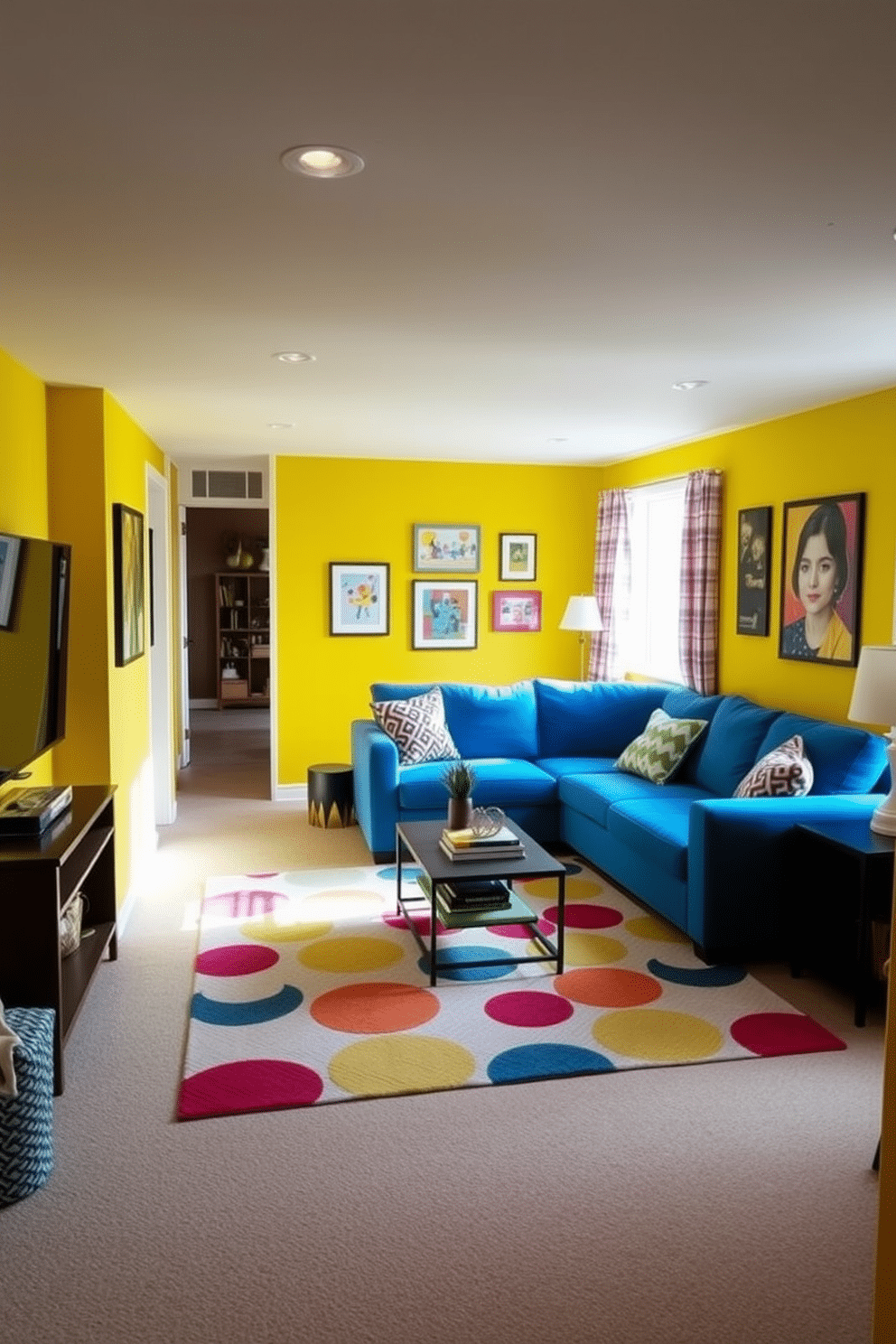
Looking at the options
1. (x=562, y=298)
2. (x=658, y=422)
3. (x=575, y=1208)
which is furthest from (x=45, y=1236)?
(x=658, y=422)

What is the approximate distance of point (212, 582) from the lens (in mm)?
11461

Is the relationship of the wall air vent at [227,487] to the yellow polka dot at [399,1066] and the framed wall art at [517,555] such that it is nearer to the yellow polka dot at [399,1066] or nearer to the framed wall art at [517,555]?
the framed wall art at [517,555]

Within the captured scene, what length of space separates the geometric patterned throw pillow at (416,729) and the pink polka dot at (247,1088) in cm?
262

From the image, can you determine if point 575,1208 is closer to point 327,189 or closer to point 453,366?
point 327,189

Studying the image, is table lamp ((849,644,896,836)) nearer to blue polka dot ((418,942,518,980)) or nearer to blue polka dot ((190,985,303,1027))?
blue polka dot ((418,942,518,980))

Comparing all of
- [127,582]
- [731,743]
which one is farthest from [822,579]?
A: [127,582]

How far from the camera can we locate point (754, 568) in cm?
521

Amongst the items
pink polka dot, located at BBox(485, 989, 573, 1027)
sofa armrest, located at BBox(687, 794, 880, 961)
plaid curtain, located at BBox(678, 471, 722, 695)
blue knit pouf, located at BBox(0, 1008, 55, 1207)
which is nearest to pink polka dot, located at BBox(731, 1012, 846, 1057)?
sofa armrest, located at BBox(687, 794, 880, 961)

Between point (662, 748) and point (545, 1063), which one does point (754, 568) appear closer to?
point (662, 748)

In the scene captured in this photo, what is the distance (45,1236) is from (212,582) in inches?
377

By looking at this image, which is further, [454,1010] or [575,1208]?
[454,1010]

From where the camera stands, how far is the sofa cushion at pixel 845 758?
13.4 feet

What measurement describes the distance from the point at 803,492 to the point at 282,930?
10.4ft

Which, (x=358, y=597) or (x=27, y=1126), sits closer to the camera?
(x=27, y=1126)
